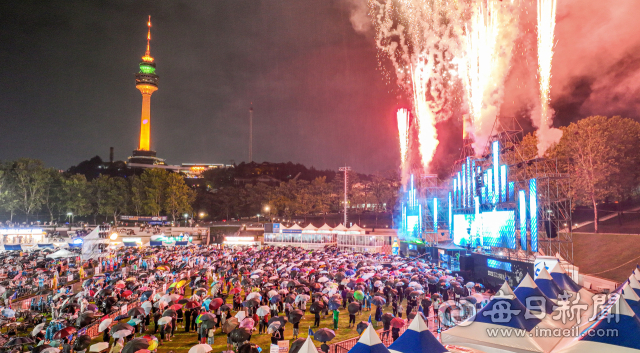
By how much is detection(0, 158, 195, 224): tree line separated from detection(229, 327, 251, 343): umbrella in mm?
66875

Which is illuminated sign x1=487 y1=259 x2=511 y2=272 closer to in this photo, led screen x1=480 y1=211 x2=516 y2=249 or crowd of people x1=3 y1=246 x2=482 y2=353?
led screen x1=480 y1=211 x2=516 y2=249

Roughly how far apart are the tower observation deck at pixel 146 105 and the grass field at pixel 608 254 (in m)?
141

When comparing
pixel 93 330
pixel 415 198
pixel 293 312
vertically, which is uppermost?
pixel 415 198

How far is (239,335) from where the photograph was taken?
399 inches

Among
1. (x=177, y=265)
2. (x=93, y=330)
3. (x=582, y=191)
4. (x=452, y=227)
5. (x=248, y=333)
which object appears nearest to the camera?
(x=248, y=333)

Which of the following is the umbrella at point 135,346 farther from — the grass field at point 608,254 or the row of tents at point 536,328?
the grass field at point 608,254

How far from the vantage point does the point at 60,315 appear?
46.5 ft

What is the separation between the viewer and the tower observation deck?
469 ft

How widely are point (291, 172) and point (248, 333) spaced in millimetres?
122512

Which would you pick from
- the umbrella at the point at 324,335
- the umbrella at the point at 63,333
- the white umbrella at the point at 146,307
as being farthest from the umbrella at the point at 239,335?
the white umbrella at the point at 146,307

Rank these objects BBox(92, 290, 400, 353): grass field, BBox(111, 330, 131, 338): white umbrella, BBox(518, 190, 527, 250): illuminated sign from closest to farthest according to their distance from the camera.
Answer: BBox(111, 330, 131, 338): white umbrella → BBox(92, 290, 400, 353): grass field → BBox(518, 190, 527, 250): illuminated sign

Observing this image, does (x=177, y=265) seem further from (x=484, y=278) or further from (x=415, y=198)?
(x=415, y=198)

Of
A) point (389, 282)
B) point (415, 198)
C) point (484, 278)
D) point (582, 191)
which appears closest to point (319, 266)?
point (389, 282)

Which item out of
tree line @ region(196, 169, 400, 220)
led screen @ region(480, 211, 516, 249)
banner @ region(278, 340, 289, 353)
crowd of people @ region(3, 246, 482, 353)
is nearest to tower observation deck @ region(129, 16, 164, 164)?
tree line @ region(196, 169, 400, 220)
